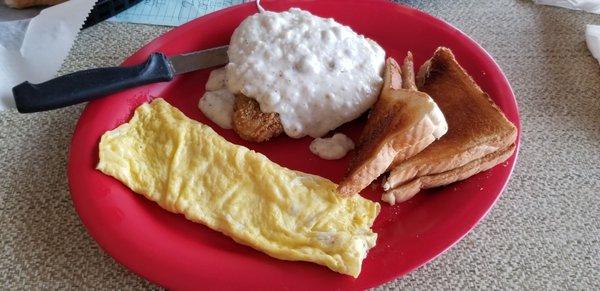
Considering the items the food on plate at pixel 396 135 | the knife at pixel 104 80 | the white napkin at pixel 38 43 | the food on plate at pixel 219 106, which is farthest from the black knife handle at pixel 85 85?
the food on plate at pixel 396 135

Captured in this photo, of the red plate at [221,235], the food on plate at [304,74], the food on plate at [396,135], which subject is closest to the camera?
the red plate at [221,235]

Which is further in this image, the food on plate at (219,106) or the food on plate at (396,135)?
the food on plate at (219,106)

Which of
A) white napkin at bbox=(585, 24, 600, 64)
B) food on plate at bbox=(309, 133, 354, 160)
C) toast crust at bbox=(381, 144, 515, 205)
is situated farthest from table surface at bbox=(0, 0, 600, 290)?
food on plate at bbox=(309, 133, 354, 160)

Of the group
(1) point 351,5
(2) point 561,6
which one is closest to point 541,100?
(2) point 561,6

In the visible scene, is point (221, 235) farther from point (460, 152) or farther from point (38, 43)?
point (38, 43)

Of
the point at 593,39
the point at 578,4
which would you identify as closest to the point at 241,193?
the point at 593,39

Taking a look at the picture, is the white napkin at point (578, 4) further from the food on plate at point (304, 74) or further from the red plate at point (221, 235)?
the food on plate at point (304, 74)
